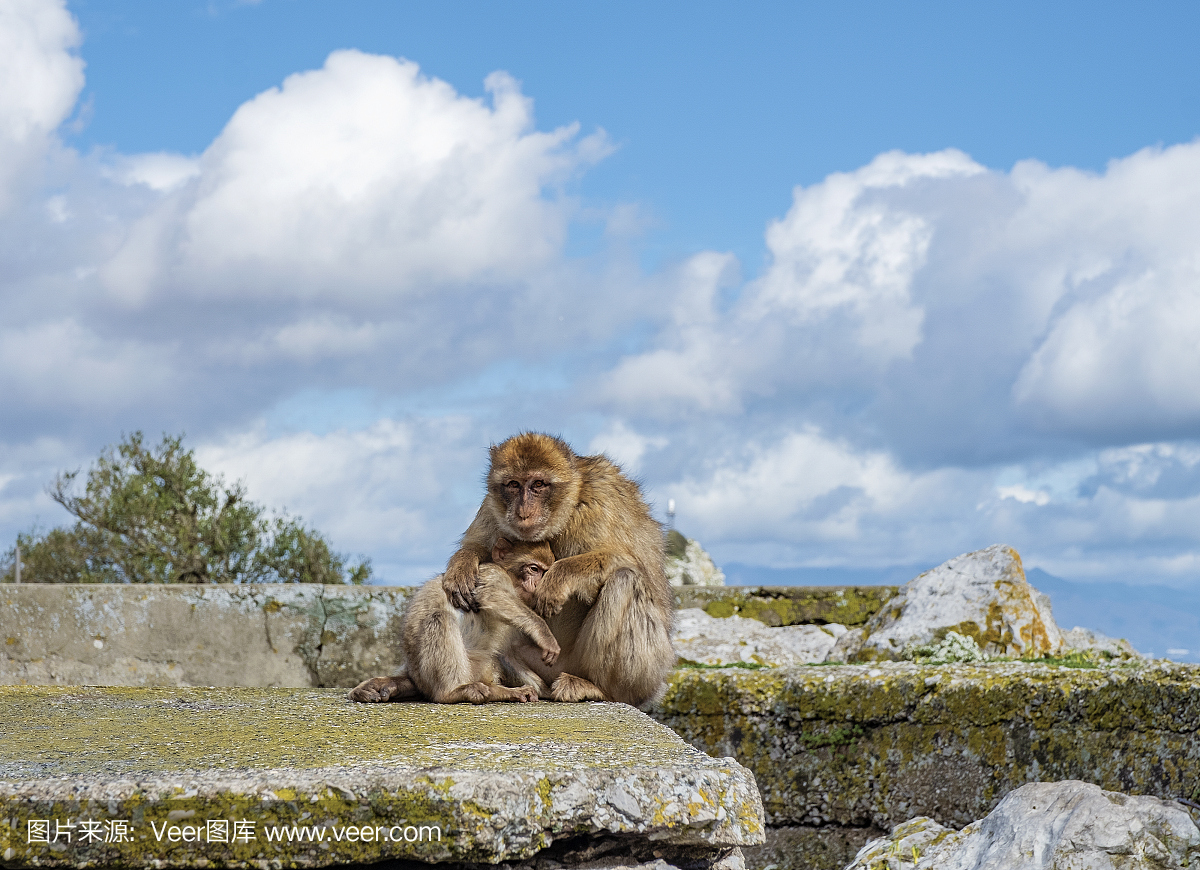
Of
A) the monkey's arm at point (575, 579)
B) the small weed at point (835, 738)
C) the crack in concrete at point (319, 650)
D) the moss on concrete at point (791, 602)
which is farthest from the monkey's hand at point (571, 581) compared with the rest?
the moss on concrete at point (791, 602)

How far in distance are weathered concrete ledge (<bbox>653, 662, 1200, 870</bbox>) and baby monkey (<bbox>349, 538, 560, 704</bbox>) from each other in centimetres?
107

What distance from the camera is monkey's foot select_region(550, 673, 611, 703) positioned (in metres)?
4.65

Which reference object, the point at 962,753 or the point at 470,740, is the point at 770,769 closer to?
the point at 962,753

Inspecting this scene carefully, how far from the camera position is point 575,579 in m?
4.68

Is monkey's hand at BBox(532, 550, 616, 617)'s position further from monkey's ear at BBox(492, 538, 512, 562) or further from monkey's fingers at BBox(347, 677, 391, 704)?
monkey's fingers at BBox(347, 677, 391, 704)

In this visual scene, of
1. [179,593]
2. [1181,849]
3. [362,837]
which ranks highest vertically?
[179,593]

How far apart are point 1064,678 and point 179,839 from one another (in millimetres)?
4090

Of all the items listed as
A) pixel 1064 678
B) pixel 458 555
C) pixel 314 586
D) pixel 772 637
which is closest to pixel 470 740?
pixel 458 555

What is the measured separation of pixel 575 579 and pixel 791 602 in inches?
151

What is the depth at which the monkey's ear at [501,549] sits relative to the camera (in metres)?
5.11

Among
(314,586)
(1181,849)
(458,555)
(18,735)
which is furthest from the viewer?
(314,586)

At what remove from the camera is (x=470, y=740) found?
305 centimetres

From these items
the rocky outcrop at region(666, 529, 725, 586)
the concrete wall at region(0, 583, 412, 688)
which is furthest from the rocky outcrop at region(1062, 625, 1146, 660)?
the rocky outcrop at region(666, 529, 725, 586)

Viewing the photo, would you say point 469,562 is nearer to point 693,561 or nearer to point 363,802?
point 363,802
